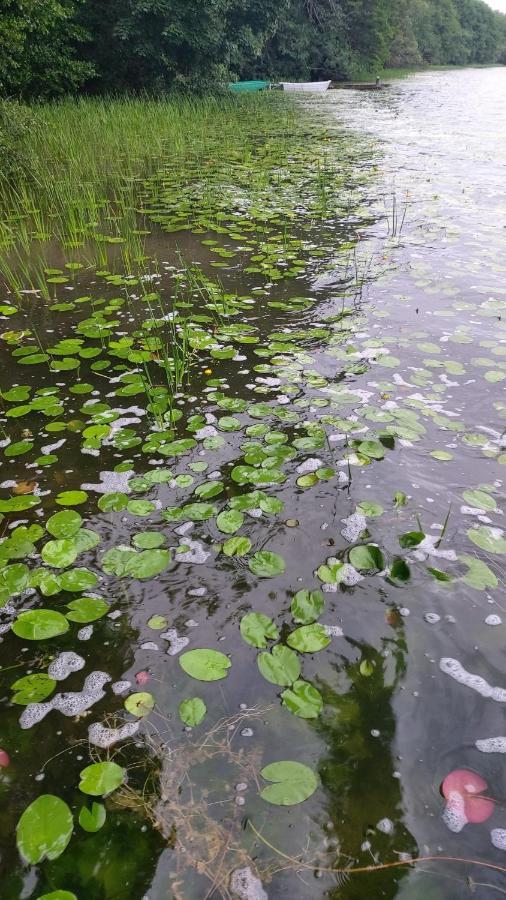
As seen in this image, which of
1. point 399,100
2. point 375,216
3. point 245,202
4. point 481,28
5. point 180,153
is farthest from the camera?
point 481,28

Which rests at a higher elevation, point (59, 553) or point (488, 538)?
point (59, 553)

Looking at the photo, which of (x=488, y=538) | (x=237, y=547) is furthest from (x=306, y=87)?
(x=237, y=547)

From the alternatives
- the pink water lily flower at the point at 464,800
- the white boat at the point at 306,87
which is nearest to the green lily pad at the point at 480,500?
the pink water lily flower at the point at 464,800

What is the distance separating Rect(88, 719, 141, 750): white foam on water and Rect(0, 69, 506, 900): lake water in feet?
0.08

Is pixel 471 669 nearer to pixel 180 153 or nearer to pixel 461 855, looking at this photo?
pixel 461 855

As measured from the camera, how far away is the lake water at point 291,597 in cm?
127

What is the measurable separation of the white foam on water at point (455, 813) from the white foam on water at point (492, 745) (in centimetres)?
16

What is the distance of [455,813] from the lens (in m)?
1.32

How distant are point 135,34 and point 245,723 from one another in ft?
60.6

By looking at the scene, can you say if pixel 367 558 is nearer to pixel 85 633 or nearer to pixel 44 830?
pixel 85 633

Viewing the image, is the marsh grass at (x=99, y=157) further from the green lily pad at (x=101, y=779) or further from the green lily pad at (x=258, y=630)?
the green lily pad at (x=101, y=779)

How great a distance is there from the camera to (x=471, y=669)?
5.46 ft

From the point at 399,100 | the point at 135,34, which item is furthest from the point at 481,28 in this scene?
the point at 135,34

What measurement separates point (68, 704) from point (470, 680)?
50.7 inches
